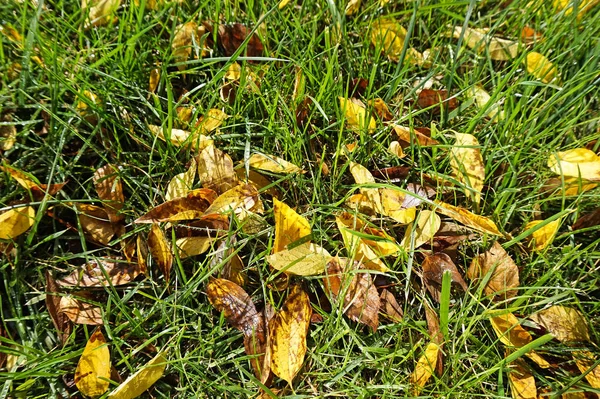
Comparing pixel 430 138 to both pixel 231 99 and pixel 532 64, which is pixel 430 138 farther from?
pixel 231 99

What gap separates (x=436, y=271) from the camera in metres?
1.33

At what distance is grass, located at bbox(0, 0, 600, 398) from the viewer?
128 centimetres

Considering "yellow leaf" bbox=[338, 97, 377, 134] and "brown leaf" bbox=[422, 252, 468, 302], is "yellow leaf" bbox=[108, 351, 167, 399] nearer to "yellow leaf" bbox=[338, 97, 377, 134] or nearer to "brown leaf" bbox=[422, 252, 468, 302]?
"brown leaf" bbox=[422, 252, 468, 302]

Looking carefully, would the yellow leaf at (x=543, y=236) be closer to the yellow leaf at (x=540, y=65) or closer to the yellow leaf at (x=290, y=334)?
the yellow leaf at (x=540, y=65)

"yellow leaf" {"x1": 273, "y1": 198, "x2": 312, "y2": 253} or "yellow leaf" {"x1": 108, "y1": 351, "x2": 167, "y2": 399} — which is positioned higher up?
"yellow leaf" {"x1": 273, "y1": 198, "x2": 312, "y2": 253}

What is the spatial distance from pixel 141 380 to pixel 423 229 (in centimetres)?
75

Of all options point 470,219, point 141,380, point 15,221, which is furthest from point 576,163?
point 15,221

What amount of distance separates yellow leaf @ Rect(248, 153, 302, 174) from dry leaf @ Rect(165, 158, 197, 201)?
0.15 metres

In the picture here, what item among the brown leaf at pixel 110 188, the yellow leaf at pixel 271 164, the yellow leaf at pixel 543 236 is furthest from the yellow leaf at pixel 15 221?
the yellow leaf at pixel 543 236

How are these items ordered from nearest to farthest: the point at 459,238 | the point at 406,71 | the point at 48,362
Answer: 1. the point at 48,362
2. the point at 459,238
3. the point at 406,71

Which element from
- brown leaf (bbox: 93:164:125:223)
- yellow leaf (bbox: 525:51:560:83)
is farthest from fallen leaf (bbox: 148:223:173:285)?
yellow leaf (bbox: 525:51:560:83)

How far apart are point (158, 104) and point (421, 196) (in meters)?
0.72

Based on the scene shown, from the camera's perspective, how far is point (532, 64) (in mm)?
1580

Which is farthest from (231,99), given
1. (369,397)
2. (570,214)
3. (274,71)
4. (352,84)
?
(570,214)
